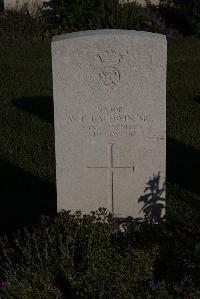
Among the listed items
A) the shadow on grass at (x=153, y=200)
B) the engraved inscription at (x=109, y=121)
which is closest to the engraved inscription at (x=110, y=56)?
the engraved inscription at (x=109, y=121)

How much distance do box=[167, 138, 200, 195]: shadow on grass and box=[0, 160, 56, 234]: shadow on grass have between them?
1202mm

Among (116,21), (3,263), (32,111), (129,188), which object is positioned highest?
(116,21)

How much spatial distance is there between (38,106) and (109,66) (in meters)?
4.00

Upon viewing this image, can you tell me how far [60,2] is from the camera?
1205 centimetres

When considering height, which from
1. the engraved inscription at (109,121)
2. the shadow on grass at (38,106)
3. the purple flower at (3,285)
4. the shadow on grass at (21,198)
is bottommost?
the purple flower at (3,285)

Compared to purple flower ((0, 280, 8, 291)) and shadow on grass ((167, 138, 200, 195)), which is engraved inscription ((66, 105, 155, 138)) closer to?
purple flower ((0, 280, 8, 291))

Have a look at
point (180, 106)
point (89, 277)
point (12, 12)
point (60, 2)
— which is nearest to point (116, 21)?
point (60, 2)

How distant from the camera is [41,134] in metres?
7.75

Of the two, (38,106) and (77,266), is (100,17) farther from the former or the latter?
(77,266)

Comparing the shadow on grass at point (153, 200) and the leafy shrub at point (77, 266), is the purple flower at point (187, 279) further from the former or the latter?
the shadow on grass at point (153, 200)

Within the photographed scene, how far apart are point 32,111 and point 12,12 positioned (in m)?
4.55

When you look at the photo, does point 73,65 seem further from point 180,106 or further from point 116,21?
point 116,21

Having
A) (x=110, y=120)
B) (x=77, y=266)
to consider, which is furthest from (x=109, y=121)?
(x=77, y=266)

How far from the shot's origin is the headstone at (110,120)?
477cm
